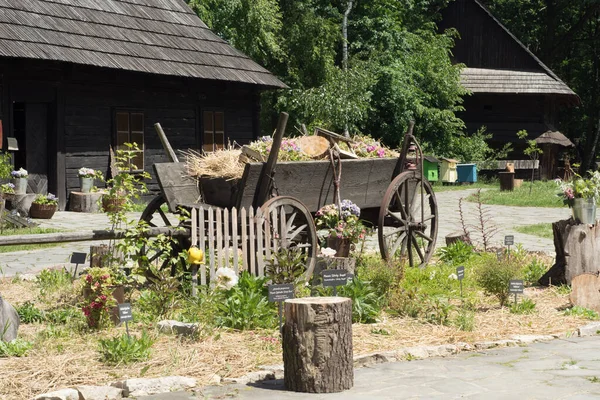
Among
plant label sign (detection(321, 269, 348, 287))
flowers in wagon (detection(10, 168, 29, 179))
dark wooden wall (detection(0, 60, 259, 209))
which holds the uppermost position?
dark wooden wall (detection(0, 60, 259, 209))

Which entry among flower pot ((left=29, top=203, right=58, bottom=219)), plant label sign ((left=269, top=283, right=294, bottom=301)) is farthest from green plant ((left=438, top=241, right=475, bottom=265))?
flower pot ((left=29, top=203, right=58, bottom=219))

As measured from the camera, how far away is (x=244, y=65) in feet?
72.1

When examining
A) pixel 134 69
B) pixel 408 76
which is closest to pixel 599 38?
pixel 408 76

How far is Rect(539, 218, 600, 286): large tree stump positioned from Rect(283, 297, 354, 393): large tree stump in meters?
4.02

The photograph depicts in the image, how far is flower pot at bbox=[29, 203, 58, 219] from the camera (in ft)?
53.0

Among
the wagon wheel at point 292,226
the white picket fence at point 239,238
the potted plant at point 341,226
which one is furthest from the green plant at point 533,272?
the white picket fence at point 239,238

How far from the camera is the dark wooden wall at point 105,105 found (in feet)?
59.7

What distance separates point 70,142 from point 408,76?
45.8 ft

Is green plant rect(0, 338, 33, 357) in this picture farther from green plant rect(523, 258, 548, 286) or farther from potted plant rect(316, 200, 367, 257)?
green plant rect(523, 258, 548, 286)

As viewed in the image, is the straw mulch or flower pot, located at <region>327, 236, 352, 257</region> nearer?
the straw mulch

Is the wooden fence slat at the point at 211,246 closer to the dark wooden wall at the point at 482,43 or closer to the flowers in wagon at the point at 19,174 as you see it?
the flowers in wagon at the point at 19,174

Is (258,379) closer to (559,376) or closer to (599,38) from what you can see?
(559,376)

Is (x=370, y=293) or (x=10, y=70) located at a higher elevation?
(x=10, y=70)

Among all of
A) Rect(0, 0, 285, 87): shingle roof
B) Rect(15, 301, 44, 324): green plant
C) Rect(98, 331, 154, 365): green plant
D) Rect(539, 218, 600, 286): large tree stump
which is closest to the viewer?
Rect(98, 331, 154, 365): green plant
